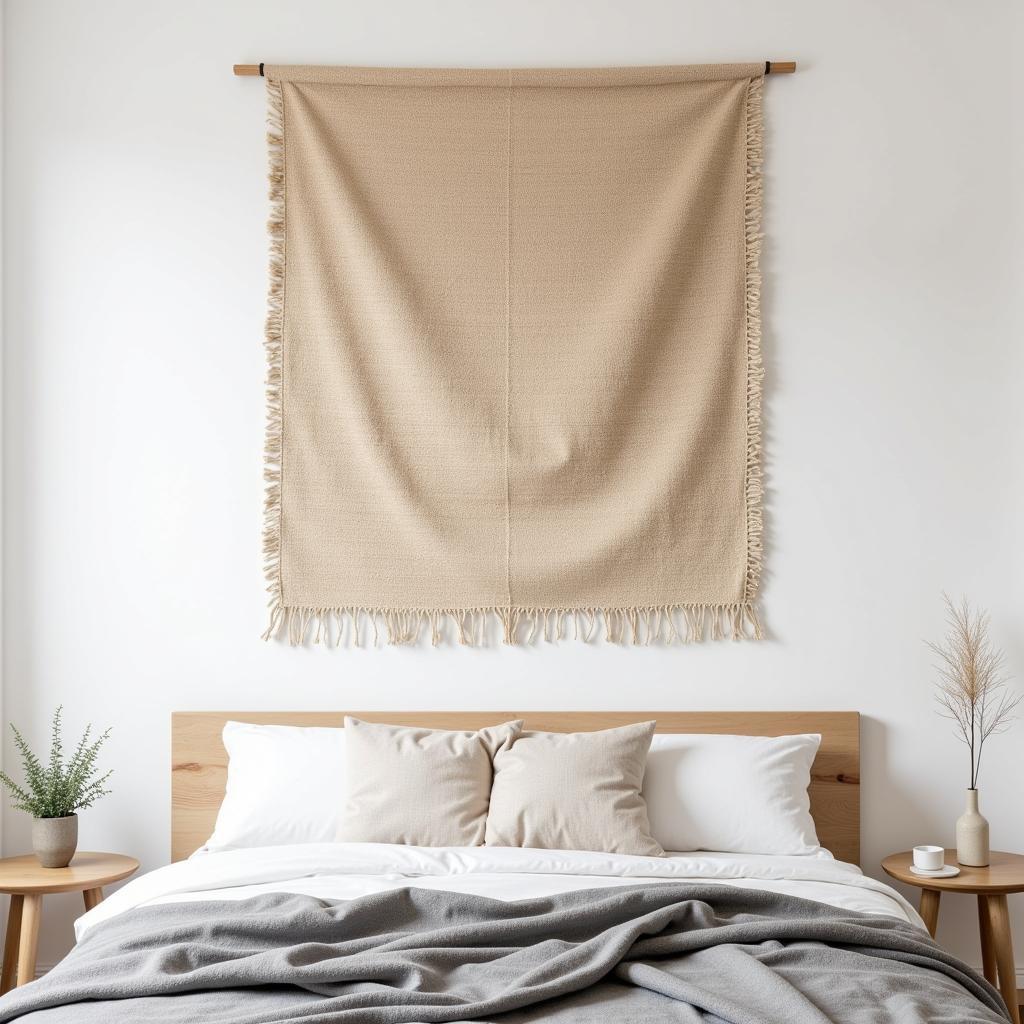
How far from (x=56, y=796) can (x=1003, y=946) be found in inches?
93.2

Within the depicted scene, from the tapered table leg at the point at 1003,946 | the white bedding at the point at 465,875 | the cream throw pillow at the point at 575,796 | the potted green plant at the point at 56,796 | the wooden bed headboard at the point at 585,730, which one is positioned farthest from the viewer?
the wooden bed headboard at the point at 585,730

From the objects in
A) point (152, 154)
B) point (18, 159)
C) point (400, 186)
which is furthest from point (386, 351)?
point (18, 159)

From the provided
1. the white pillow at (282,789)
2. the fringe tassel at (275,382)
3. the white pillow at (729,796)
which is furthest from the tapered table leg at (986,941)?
the fringe tassel at (275,382)

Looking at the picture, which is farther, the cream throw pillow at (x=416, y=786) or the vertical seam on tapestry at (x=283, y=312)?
the vertical seam on tapestry at (x=283, y=312)

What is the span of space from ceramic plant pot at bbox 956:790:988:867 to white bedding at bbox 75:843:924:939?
438 mm

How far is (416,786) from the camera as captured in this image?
2.56 metres

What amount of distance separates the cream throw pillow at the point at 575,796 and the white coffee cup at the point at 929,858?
66cm

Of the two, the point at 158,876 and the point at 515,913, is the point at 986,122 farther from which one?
the point at 158,876

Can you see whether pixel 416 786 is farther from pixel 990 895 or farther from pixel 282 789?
pixel 990 895

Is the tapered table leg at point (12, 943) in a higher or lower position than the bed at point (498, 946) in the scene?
lower

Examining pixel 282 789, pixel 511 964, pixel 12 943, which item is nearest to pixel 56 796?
pixel 12 943

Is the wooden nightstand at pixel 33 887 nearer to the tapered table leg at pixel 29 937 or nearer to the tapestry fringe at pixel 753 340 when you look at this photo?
the tapered table leg at pixel 29 937

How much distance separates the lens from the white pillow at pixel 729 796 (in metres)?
2.63

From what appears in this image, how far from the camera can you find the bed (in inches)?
63.5
